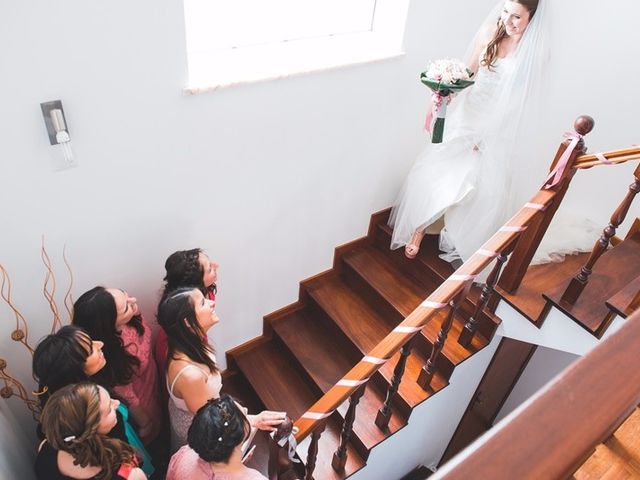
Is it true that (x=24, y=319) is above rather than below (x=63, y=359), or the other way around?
below

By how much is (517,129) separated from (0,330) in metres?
2.91

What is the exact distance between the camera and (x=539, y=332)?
273 cm

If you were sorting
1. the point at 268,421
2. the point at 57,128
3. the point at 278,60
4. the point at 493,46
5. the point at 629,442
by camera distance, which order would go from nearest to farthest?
the point at 629,442
the point at 57,128
the point at 268,421
the point at 278,60
the point at 493,46

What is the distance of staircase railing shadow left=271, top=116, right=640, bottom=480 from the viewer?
6.89ft

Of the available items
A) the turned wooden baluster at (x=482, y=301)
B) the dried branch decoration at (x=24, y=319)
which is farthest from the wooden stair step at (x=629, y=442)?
the dried branch decoration at (x=24, y=319)

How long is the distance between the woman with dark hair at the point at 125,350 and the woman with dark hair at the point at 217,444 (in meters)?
0.53

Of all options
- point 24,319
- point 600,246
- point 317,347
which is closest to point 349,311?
point 317,347

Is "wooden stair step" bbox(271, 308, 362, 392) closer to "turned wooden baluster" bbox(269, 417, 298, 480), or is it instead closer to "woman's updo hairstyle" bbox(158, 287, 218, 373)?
"turned wooden baluster" bbox(269, 417, 298, 480)

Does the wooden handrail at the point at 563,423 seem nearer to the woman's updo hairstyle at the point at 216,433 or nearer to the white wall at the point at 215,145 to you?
the woman's updo hairstyle at the point at 216,433

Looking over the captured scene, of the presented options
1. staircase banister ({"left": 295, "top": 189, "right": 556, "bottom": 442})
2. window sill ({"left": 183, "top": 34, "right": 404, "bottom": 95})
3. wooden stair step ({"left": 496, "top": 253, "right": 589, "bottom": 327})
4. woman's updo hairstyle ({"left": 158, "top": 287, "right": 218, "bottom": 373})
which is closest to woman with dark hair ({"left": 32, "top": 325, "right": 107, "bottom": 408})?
woman's updo hairstyle ({"left": 158, "top": 287, "right": 218, "bottom": 373})

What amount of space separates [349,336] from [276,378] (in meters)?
0.59

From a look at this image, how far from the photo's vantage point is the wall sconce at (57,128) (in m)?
1.81

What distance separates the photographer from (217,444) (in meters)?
1.70

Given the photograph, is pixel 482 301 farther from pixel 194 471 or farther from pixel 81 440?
pixel 81 440
